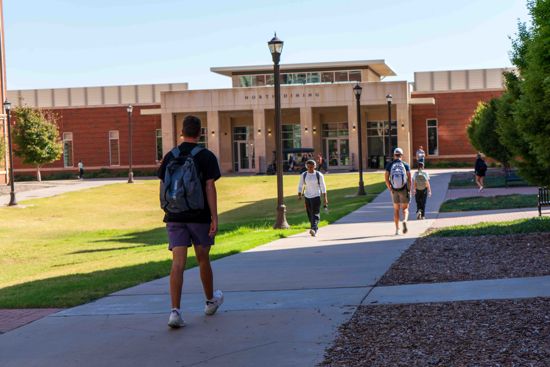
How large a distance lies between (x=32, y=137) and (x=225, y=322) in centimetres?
5903

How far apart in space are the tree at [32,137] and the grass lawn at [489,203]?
42.7 meters

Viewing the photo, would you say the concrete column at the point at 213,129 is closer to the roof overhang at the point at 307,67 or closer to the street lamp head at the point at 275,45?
the roof overhang at the point at 307,67

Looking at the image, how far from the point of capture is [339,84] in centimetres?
6800

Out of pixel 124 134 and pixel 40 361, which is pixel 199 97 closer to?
pixel 124 134

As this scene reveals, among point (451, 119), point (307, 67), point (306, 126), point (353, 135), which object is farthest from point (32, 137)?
point (451, 119)

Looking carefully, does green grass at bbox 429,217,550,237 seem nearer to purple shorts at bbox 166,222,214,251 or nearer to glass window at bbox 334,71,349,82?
purple shorts at bbox 166,222,214,251

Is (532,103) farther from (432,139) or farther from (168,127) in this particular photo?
(432,139)

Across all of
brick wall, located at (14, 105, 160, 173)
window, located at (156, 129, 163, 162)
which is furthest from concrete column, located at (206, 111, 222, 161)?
brick wall, located at (14, 105, 160, 173)

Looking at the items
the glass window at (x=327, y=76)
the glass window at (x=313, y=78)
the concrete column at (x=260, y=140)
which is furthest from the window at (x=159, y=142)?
the glass window at (x=327, y=76)

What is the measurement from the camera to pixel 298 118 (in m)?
73.1

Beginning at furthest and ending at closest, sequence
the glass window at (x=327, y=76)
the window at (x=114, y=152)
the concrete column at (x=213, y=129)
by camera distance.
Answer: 1. the window at (x=114, y=152)
2. the glass window at (x=327, y=76)
3. the concrete column at (x=213, y=129)

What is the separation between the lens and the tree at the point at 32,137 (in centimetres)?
6431

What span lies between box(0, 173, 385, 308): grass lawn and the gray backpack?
9.12 feet

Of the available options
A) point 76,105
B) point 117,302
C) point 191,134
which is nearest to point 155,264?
point 117,302
